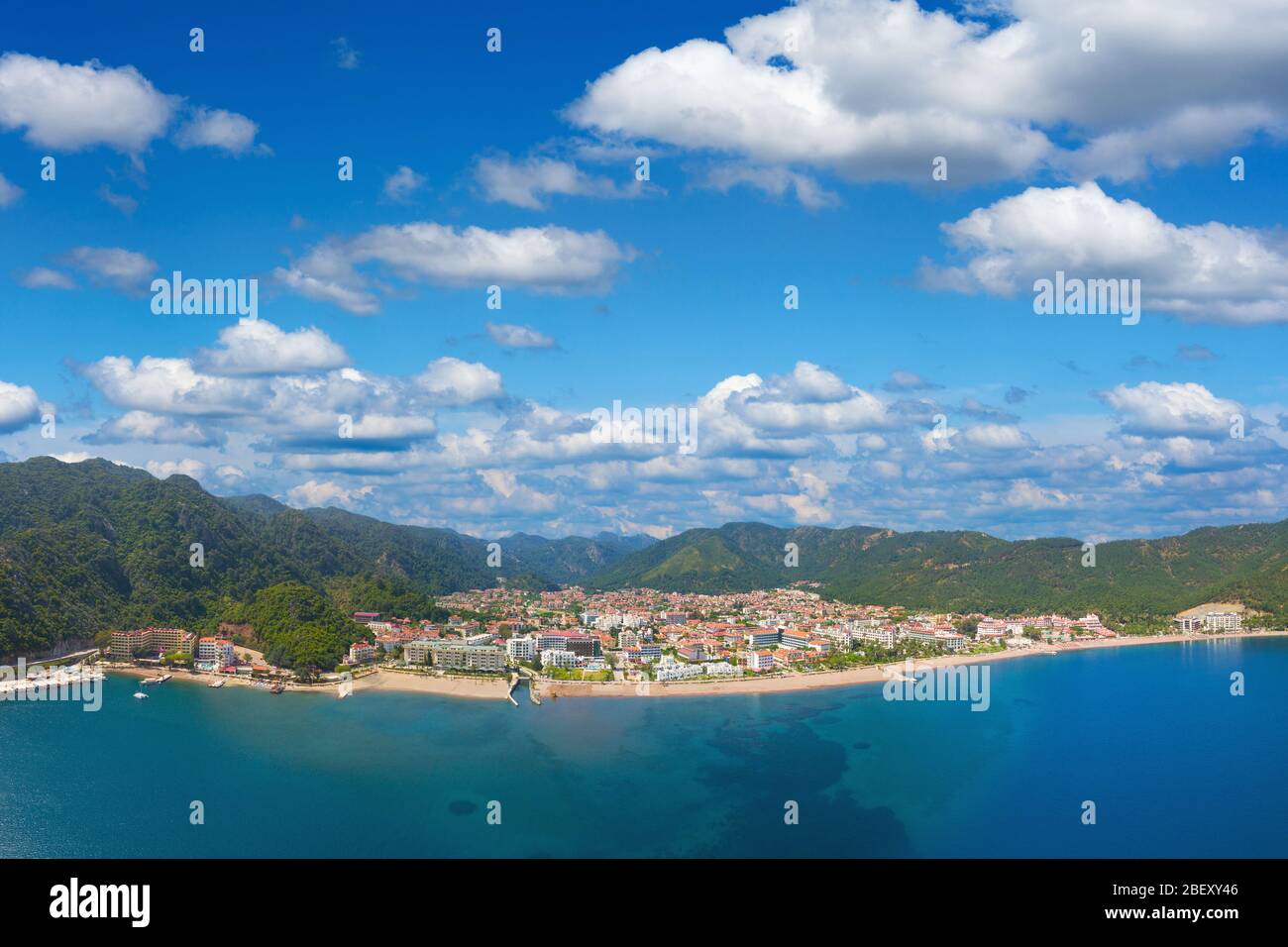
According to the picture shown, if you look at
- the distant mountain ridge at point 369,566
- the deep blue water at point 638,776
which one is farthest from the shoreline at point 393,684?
the distant mountain ridge at point 369,566

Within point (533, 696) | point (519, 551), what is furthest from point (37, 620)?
point (519, 551)

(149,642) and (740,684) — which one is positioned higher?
(149,642)

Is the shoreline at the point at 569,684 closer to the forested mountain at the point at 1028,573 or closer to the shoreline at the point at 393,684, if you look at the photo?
the shoreline at the point at 393,684

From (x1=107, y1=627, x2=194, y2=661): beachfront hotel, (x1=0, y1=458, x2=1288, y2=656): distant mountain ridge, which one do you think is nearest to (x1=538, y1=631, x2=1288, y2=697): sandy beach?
(x1=0, y1=458, x2=1288, y2=656): distant mountain ridge

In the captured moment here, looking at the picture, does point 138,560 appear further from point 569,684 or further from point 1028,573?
point 1028,573

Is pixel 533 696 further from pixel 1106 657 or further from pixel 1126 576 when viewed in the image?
pixel 1126 576

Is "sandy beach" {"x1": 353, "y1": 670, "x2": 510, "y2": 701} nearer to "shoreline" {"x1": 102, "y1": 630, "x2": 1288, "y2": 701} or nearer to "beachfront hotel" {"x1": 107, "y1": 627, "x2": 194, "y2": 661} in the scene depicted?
"shoreline" {"x1": 102, "y1": 630, "x2": 1288, "y2": 701}

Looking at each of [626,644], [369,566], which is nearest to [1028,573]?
[626,644]
